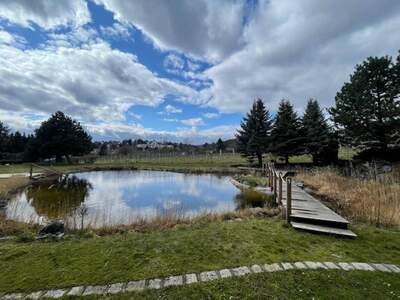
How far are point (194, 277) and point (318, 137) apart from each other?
1847 cm

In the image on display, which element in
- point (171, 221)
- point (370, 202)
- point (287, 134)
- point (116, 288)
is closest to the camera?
point (116, 288)

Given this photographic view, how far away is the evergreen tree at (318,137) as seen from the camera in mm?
18103

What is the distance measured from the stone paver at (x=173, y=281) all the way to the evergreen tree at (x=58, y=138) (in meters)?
32.7

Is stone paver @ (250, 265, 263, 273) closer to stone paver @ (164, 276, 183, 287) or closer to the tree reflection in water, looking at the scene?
stone paver @ (164, 276, 183, 287)

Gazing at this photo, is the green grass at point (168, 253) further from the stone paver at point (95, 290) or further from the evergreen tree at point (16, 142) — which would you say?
the evergreen tree at point (16, 142)

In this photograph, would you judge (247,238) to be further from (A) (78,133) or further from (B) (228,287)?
(A) (78,133)

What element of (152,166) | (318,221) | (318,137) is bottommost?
(318,221)

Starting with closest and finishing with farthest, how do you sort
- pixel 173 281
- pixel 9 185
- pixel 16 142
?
pixel 173 281
pixel 9 185
pixel 16 142

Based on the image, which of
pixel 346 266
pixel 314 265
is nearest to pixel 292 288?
pixel 314 265

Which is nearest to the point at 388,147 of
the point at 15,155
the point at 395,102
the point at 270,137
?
the point at 395,102

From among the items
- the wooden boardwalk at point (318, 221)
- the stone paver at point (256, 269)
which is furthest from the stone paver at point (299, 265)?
the wooden boardwalk at point (318, 221)

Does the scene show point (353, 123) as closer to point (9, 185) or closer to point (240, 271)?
point (240, 271)

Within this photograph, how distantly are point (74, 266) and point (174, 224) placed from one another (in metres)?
2.67

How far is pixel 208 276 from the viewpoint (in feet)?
9.01
